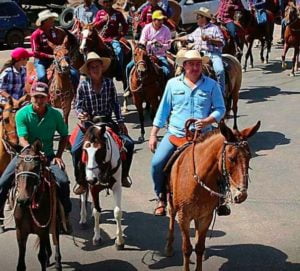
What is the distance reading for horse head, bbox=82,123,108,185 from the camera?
788cm

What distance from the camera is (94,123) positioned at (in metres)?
8.82

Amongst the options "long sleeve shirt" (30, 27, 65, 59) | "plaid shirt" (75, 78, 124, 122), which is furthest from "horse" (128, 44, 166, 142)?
"plaid shirt" (75, 78, 124, 122)

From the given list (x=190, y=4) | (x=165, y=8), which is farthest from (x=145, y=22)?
(x=190, y=4)

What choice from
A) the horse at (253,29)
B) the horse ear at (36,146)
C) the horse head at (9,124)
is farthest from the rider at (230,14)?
the horse ear at (36,146)

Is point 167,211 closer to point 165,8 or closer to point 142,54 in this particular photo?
point 142,54

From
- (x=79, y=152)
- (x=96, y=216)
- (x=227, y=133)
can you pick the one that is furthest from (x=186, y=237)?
(x=79, y=152)

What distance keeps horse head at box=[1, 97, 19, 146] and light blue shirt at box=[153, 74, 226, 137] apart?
213cm

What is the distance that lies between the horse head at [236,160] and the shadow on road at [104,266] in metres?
2.12

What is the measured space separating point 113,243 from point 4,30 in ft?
68.7

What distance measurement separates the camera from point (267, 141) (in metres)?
13.7

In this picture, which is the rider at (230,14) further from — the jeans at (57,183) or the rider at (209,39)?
the jeans at (57,183)

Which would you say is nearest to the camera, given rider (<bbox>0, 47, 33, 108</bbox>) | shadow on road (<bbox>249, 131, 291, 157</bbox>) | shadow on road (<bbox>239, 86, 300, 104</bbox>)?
rider (<bbox>0, 47, 33, 108</bbox>)

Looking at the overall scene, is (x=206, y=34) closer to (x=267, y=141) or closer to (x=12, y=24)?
(x=267, y=141)

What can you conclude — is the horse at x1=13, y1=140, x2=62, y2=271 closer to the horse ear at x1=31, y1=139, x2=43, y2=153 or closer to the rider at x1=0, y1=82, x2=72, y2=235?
the horse ear at x1=31, y1=139, x2=43, y2=153
